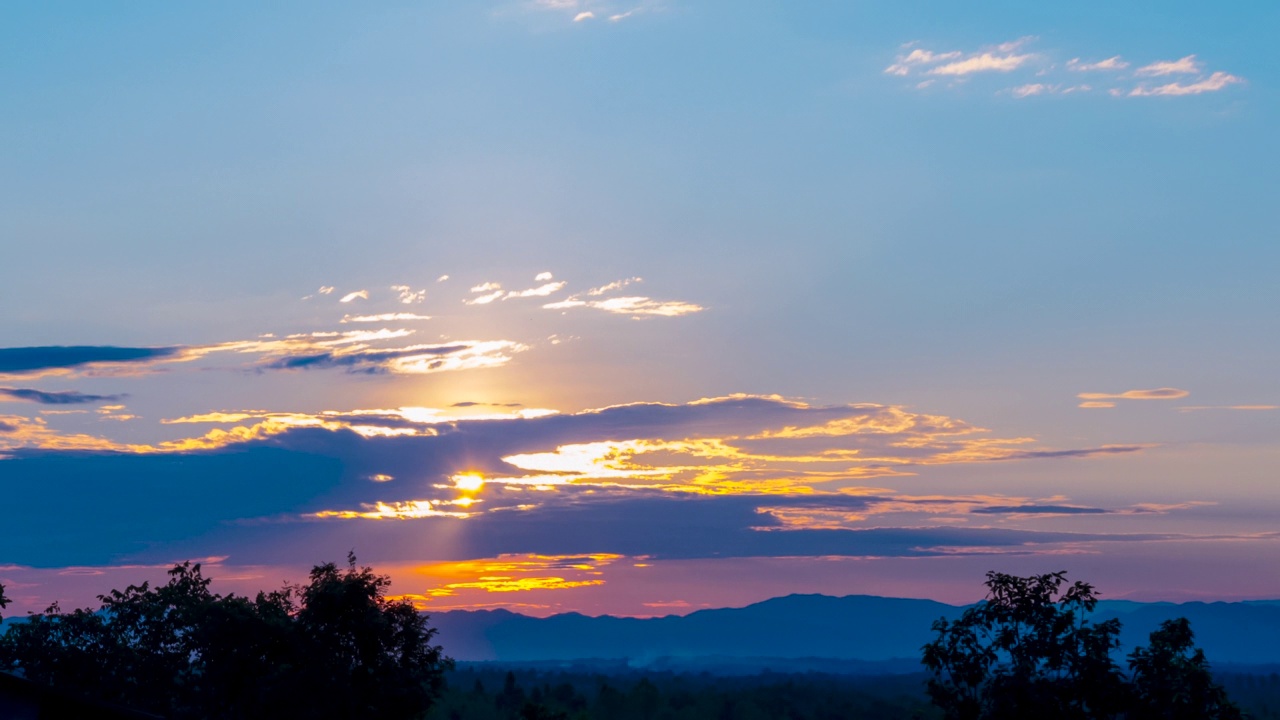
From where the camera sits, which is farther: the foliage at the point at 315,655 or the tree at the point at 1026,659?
the foliage at the point at 315,655

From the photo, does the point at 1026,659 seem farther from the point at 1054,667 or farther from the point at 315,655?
the point at 315,655

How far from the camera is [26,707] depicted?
30.5m

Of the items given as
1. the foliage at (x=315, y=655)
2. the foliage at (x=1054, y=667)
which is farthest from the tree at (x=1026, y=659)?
the foliage at (x=315, y=655)

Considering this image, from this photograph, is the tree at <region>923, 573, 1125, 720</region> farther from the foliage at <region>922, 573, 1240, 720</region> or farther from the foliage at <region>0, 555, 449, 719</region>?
the foliage at <region>0, 555, 449, 719</region>

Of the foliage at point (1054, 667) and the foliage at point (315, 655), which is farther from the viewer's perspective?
the foliage at point (315, 655)

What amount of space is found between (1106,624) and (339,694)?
3831 cm

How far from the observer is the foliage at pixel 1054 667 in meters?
30.6

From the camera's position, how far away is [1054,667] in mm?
31828

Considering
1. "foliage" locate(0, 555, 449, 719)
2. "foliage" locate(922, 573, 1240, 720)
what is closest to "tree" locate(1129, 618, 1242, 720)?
"foliage" locate(922, 573, 1240, 720)

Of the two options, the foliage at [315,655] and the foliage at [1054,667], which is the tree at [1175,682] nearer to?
the foliage at [1054,667]

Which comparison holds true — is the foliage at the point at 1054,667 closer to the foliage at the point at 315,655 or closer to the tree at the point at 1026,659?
the tree at the point at 1026,659

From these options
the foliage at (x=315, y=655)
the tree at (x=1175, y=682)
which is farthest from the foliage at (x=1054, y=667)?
the foliage at (x=315, y=655)

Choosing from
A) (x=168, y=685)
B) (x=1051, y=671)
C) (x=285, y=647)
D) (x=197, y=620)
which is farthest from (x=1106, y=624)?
(x=168, y=685)

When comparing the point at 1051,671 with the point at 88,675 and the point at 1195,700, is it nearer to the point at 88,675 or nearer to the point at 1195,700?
the point at 1195,700
